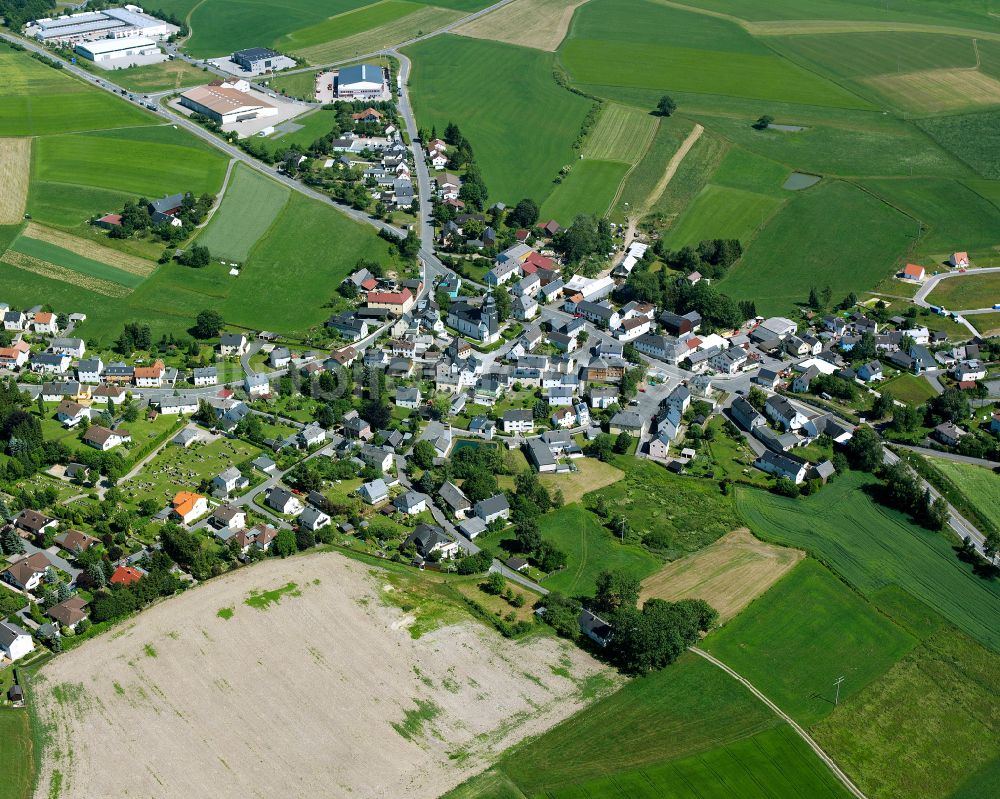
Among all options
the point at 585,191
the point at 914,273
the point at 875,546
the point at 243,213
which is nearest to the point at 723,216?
the point at 585,191

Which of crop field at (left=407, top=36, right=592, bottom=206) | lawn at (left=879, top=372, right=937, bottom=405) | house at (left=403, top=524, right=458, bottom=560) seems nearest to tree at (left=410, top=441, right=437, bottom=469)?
house at (left=403, top=524, right=458, bottom=560)

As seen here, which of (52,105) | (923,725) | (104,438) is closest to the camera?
(923,725)

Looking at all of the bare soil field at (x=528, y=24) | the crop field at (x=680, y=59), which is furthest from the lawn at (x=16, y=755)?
the bare soil field at (x=528, y=24)

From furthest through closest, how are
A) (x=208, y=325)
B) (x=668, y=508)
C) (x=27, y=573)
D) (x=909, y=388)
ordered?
(x=208, y=325) → (x=909, y=388) → (x=668, y=508) → (x=27, y=573)

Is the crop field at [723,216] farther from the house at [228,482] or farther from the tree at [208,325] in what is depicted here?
the house at [228,482]

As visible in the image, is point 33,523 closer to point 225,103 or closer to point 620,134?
point 225,103
